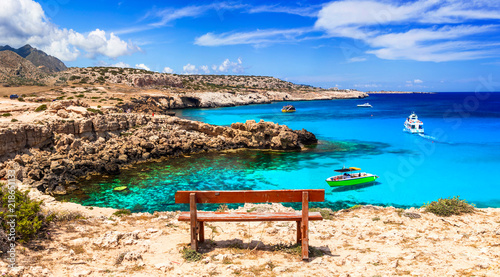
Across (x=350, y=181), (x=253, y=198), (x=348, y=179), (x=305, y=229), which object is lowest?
(x=350, y=181)

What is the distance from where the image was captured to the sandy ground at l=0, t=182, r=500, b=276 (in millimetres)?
4812

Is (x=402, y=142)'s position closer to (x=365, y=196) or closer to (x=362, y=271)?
(x=365, y=196)

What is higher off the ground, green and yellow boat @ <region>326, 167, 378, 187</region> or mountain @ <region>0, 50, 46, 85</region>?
mountain @ <region>0, 50, 46, 85</region>

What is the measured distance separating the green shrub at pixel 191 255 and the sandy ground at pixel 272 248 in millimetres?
85

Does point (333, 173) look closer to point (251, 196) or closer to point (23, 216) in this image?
point (251, 196)

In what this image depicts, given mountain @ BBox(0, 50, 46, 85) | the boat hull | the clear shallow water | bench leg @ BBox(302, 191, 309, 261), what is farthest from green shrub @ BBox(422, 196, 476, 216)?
mountain @ BBox(0, 50, 46, 85)

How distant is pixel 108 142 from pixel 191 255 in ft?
70.8

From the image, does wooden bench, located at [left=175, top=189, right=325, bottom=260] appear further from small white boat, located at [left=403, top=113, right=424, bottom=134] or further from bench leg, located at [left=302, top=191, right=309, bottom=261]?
small white boat, located at [left=403, top=113, right=424, bottom=134]

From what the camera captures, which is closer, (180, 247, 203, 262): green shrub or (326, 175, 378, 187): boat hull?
(180, 247, 203, 262): green shrub

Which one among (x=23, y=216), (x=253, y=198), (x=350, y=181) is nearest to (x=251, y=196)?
(x=253, y=198)

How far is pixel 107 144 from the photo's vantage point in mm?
23609

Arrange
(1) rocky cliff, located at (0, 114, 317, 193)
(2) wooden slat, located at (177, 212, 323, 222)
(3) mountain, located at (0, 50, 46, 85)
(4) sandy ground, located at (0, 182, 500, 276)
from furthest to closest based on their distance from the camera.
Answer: (3) mountain, located at (0, 50, 46, 85), (1) rocky cliff, located at (0, 114, 317, 193), (2) wooden slat, located at (177, 212, 323, 222), (4) sandy ground, located at (0, 182, 500, 276)

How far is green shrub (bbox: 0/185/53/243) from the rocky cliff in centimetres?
1075

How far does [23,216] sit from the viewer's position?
5559 millimetres
